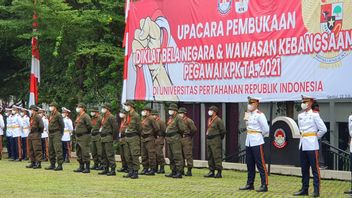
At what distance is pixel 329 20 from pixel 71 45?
1161 centimetres

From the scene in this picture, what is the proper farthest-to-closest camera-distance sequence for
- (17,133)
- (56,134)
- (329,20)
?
(17,133), (56,134), (329,20)

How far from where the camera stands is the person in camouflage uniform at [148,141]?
17.3 m

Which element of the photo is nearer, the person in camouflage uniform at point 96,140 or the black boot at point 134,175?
the black boot at point 134,175

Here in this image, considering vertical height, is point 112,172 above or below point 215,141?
below

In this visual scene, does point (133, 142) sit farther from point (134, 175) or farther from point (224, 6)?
point (224, 6)

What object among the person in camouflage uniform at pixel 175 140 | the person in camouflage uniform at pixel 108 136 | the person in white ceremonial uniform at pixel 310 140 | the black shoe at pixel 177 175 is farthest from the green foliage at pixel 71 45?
the person in white ceremonial uniform at pixel 310 140

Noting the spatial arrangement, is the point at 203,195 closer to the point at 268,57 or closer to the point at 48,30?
the point at 268,57

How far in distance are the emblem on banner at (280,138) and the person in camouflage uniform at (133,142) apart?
3.60m

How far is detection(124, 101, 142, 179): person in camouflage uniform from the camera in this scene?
53.5ft

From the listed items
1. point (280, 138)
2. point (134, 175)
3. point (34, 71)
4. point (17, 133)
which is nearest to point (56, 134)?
point (134, 175)

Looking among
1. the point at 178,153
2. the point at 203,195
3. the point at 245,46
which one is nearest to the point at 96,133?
the point at 178,153

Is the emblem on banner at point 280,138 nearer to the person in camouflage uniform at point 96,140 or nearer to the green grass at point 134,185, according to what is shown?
the green grass at point 134,185

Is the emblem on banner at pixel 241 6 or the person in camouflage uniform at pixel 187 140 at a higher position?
the emblem on banner at pixel 241 6

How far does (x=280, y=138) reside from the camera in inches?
698
